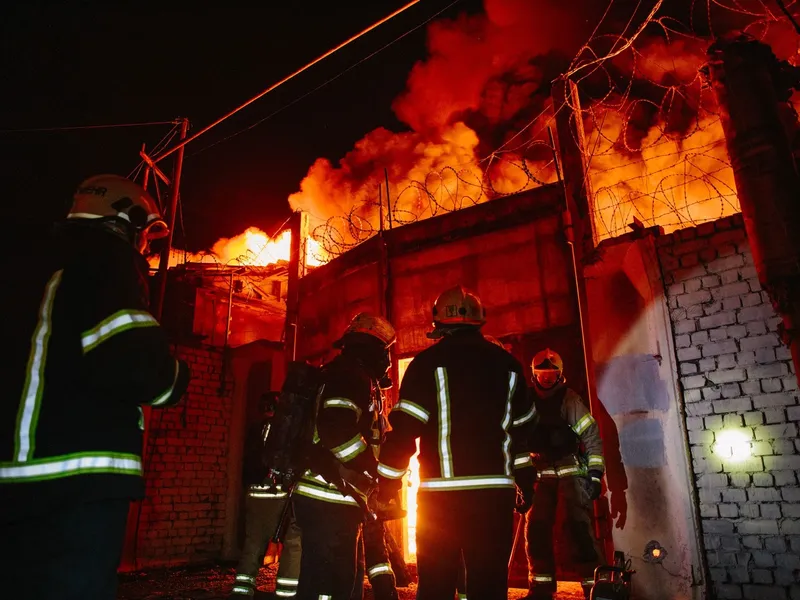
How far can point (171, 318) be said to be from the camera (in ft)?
43.2

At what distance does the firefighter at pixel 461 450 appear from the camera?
2.95 meters

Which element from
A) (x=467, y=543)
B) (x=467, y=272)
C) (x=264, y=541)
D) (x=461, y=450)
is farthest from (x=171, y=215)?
(x=467, y=543)

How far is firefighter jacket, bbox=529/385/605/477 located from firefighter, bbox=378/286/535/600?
1950mm

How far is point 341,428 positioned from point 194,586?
15.8 feet

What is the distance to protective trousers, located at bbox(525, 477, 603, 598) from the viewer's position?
4.98 meters

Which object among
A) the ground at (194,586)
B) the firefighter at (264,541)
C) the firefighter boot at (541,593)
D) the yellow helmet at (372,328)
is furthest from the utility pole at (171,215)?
the firefighter boot at (541,593)

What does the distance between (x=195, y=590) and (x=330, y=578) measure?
416 centimetres

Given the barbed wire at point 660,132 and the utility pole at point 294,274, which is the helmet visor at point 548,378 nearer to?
the barbed wire at point 660,132

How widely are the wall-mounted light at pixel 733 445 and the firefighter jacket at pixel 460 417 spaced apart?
307 cm

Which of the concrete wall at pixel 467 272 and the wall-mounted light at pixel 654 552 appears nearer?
the wall-mounted light at pixel 654 552

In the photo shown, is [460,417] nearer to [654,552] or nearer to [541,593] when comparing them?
[541,593]

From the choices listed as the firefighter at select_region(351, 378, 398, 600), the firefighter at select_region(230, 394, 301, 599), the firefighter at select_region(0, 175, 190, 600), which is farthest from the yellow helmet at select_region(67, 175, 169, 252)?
the firefighter at select_region(230, 394, 301, 599)

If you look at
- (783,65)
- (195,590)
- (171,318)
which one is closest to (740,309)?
(783,65)

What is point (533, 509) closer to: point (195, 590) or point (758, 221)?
point (758, 221)
